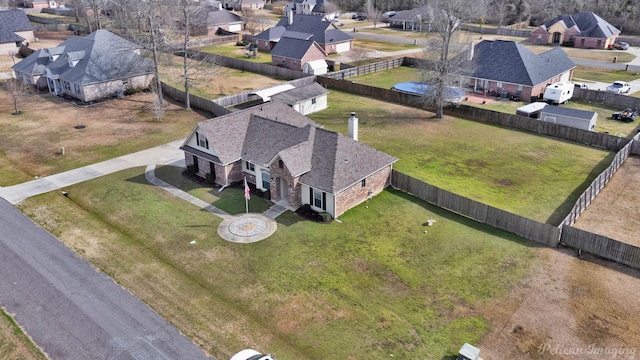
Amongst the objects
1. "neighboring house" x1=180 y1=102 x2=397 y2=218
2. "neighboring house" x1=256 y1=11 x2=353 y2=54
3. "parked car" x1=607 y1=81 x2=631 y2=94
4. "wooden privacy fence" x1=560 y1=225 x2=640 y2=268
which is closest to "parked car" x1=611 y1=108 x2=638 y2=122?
"parked car" x1=607 y1=81 x2=631 y2=94

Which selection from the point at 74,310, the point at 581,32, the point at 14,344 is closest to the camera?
the point at 14,344

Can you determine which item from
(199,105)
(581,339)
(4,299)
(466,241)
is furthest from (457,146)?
(4,299)

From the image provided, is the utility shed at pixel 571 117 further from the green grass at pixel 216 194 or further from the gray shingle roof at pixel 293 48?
the gray shingle roof at pixel 293 48

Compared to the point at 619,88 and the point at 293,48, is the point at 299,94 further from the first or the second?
the point at 619,88

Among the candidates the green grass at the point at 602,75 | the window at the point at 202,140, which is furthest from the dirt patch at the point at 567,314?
the green grass at the point at 602,75

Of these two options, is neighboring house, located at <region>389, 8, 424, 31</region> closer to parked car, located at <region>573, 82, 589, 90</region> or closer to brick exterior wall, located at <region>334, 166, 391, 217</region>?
parked car, located at <region>573, 82, 589, 90</region>

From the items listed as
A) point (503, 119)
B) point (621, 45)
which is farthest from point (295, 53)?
point (621, 45)
